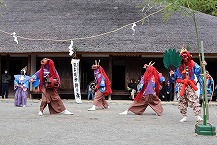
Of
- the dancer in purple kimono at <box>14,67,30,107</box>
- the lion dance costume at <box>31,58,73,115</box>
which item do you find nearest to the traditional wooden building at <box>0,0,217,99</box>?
the dancer in purple kimono at <box>14,67,30,107</box>

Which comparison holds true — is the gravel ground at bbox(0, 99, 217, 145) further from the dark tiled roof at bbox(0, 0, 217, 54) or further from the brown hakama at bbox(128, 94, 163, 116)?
the dark tiled roof at bbox(0, 0, 217, 54)

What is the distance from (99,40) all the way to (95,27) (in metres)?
1.78

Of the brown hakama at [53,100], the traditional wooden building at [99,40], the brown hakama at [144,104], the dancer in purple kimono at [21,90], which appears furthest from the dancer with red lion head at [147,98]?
the traditional wooden building at [99,40]

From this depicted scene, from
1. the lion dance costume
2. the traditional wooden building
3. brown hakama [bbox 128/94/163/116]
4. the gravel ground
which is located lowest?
the gravel ground

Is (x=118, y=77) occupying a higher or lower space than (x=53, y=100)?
higher

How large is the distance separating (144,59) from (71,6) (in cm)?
723

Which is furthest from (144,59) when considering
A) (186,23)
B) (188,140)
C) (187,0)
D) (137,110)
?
(188,140)

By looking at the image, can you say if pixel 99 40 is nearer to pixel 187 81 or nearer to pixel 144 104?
pixel 144 104

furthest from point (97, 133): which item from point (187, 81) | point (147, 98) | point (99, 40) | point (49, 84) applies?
point (99, 40)

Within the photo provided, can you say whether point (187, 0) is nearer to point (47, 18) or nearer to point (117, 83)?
point (117, 83)

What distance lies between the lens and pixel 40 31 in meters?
22.5

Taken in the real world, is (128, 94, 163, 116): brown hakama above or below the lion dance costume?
below

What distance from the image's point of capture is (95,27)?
22438 millimetres

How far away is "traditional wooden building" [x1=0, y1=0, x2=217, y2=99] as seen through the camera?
20.3m
